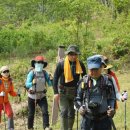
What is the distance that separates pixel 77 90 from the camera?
5.14m

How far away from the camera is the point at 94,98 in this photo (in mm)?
4918

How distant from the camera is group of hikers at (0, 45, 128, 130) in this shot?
4.92 metres

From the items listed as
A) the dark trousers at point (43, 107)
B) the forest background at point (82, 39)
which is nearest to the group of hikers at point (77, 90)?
the dark trousers at point (43, 107)

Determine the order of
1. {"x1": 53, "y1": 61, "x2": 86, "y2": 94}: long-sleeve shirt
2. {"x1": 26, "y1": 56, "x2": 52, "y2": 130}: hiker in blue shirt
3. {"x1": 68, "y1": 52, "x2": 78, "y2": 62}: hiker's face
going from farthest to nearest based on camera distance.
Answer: {"x1": 26, "y1": 56, "x2": 52, "y2": 130}: hiker in blue shirt < {"x1": 53, "y1": 61, "x2": 86, "y2": 94}: long-sleeve shirt < {"x1": 68, "y1": 52, "x2": 78, "y2": 62}: hiker's face

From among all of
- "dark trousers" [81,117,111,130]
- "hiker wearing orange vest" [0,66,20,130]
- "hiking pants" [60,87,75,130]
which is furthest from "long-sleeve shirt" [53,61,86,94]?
"dark trousers" [81,117,111,130]

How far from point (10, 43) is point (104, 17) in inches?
231

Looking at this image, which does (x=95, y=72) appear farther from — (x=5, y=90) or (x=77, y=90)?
(x=5, y=90)

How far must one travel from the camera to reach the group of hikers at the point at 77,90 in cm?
492

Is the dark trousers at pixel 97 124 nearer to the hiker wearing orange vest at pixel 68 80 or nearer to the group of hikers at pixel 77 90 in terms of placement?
the group of hikers at pixel 77 90

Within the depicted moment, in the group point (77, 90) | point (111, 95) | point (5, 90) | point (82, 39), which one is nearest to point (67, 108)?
point (5, 90)

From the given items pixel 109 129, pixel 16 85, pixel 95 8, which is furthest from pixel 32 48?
pixel 109 129

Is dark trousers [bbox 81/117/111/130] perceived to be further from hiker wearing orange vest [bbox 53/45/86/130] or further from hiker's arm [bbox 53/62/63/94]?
hiker's arm [bbox 53/62/63/94]

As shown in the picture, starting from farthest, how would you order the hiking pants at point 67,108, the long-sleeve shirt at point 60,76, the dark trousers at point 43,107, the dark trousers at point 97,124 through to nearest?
the dark trousers at point 43,107
the hiking pants at point 67,108
the long-sleeve shirt at point 60,76
the dark trousers at point 97,124

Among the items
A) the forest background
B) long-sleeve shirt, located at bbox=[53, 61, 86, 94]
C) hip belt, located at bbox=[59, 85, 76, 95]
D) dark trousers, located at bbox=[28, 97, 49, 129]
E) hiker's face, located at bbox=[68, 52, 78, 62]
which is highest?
the forest background
